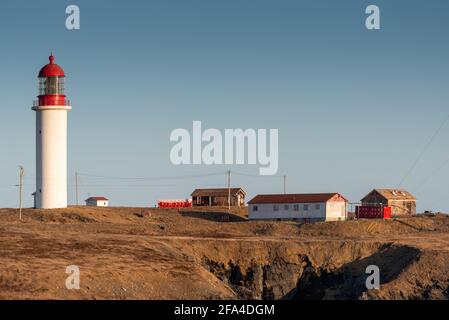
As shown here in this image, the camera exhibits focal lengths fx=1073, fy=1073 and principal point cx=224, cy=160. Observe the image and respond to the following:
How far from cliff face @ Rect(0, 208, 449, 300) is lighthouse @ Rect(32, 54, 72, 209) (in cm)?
348

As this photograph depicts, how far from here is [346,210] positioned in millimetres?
128625

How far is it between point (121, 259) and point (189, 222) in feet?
124

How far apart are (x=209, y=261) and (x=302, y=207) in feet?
131

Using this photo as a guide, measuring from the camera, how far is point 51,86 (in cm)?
11081

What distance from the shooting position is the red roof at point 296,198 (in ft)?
409

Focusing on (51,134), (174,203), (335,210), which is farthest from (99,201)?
(51,134)

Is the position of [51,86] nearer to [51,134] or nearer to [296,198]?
[51,134]

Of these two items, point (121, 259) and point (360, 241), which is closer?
point (121, 259)

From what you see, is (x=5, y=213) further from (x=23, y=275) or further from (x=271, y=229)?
(x=23, y=275)

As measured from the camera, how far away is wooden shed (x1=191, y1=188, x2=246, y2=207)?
149750 millimetres

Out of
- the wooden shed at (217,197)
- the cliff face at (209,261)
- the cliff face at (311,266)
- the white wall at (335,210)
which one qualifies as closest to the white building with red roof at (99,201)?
the wooden shed at (217,197)
